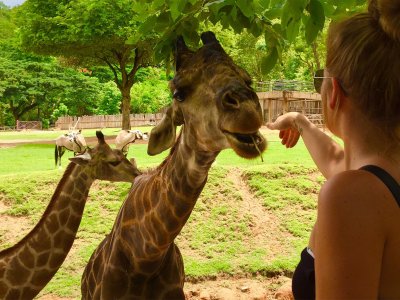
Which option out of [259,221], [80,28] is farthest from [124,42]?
[259,221]

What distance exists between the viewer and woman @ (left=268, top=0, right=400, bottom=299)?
891 millimetres

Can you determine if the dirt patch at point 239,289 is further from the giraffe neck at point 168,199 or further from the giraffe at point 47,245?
the giraffe neck at point 168,199

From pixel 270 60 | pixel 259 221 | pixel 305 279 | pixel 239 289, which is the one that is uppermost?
pixel 270 60

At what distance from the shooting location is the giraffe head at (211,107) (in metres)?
1.65

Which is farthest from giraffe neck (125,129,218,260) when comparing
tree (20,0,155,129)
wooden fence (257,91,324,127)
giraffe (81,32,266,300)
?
wooden fence (257,91,324,127)

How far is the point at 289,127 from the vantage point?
2248 millimetres

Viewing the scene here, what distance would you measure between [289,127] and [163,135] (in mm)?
616

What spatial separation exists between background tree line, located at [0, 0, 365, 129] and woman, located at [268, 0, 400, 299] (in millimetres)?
1022

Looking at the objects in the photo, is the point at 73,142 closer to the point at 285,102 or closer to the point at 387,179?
the point at 387,179

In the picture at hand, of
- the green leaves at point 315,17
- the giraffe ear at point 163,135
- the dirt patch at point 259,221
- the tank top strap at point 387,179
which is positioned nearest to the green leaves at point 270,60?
the green leaves at point 315,17

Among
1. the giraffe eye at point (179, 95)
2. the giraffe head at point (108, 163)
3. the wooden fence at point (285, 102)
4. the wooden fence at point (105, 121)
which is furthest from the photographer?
the wooden fence at point (105, 121)

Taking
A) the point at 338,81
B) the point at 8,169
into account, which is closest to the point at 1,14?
the point at 8,169

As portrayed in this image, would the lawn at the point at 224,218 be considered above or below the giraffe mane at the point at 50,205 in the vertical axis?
below

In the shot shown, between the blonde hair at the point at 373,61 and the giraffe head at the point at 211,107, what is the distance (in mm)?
589
